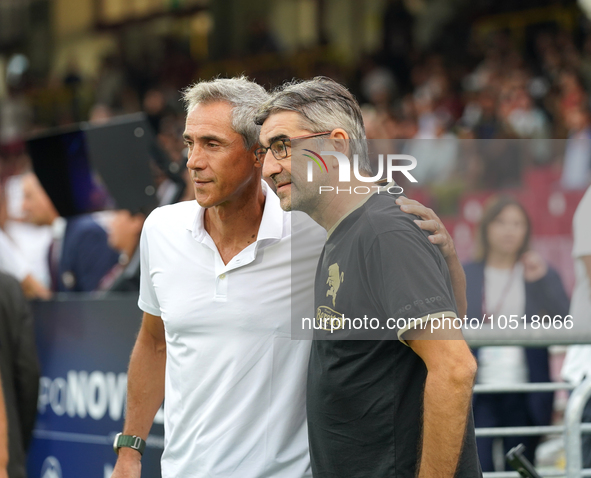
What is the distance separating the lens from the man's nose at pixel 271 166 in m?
2.09

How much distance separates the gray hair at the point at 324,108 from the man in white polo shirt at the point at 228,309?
1.24 ft

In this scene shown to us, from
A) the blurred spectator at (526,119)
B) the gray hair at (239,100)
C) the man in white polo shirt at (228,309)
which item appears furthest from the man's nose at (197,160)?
the blurred spectator at (526,119)

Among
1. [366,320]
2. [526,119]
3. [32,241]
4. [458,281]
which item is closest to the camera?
[366,320]

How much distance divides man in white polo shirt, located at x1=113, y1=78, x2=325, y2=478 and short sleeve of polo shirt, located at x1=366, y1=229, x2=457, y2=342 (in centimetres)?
47

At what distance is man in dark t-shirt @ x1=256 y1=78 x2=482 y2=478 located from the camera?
1802 millimetres

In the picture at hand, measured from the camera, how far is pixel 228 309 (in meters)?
2.38

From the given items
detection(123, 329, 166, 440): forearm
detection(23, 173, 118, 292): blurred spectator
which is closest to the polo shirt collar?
detection(123, 329, 166, 440): forearm

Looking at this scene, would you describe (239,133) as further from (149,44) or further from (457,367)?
(149,44)

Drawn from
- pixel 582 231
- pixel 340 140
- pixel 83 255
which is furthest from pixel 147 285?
pixel 83 255

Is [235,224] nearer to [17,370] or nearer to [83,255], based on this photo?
[17,370]

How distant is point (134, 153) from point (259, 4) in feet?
38.6

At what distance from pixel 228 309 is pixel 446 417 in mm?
815

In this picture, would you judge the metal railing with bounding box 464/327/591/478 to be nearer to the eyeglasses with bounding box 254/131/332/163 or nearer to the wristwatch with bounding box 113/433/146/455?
the eyeglasses with bounding box 254/131/332/163

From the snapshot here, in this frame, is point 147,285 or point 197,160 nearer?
point 197,160
